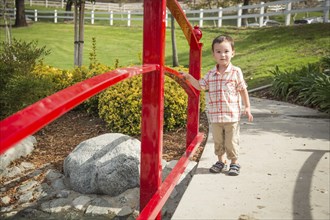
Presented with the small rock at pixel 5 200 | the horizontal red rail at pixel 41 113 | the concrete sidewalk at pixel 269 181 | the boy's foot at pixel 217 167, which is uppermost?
the horizontal red rail at pixel 41 113

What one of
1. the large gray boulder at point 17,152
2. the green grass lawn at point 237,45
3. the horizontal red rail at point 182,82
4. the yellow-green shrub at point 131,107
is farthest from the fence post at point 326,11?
the horizontal red rail at point 182,82

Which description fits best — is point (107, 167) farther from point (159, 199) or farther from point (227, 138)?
point (159, 199)

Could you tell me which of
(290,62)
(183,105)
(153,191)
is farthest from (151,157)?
(290,62)

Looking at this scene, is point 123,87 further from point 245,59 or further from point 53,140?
point 245,59

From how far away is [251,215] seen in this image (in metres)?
2.82

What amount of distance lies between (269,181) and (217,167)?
1.57ft

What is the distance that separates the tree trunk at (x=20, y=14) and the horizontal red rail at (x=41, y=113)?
106 feet

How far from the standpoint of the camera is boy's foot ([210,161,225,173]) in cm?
375

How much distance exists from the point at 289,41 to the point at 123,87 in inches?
472

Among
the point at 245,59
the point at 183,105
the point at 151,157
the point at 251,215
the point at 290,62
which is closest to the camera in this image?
the point at 151,157

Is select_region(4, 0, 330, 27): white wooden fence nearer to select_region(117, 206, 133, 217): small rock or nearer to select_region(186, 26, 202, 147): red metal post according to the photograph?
select_region(186, 26, 202, 147): red metal post

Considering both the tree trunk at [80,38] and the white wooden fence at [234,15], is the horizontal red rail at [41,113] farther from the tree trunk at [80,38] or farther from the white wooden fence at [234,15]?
the white wooden fence at [234,15]

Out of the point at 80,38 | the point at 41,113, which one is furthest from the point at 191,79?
the point at 80,38

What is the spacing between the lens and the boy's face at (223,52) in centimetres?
347
